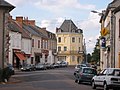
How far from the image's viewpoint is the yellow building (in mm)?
137875

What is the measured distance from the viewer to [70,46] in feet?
454

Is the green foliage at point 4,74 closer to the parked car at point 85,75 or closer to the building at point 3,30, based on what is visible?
the building at point 3,30

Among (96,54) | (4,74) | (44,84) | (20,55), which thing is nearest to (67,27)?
(20,55)

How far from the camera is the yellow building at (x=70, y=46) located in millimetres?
137875

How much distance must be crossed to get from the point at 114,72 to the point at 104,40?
25798mm

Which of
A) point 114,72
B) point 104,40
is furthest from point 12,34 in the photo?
point 114,72

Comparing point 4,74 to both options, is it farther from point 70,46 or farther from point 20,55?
point 70,46

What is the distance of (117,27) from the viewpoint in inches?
1809

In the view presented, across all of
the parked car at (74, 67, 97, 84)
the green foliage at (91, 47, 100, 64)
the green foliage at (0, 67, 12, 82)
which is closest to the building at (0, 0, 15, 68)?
the green foliage at (0, 67, 12, 82)

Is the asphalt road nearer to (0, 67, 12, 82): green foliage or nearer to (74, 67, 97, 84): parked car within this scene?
(74, 67, 97, 84): parked car

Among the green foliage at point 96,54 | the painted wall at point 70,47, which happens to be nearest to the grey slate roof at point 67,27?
the painted wall at point 70,47

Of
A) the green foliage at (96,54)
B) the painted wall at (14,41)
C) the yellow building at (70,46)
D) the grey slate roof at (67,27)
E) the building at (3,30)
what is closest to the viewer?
the building at (3,30)

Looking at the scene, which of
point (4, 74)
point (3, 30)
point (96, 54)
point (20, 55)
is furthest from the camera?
point (20, 55)

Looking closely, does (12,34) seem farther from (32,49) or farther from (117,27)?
(117,27)
